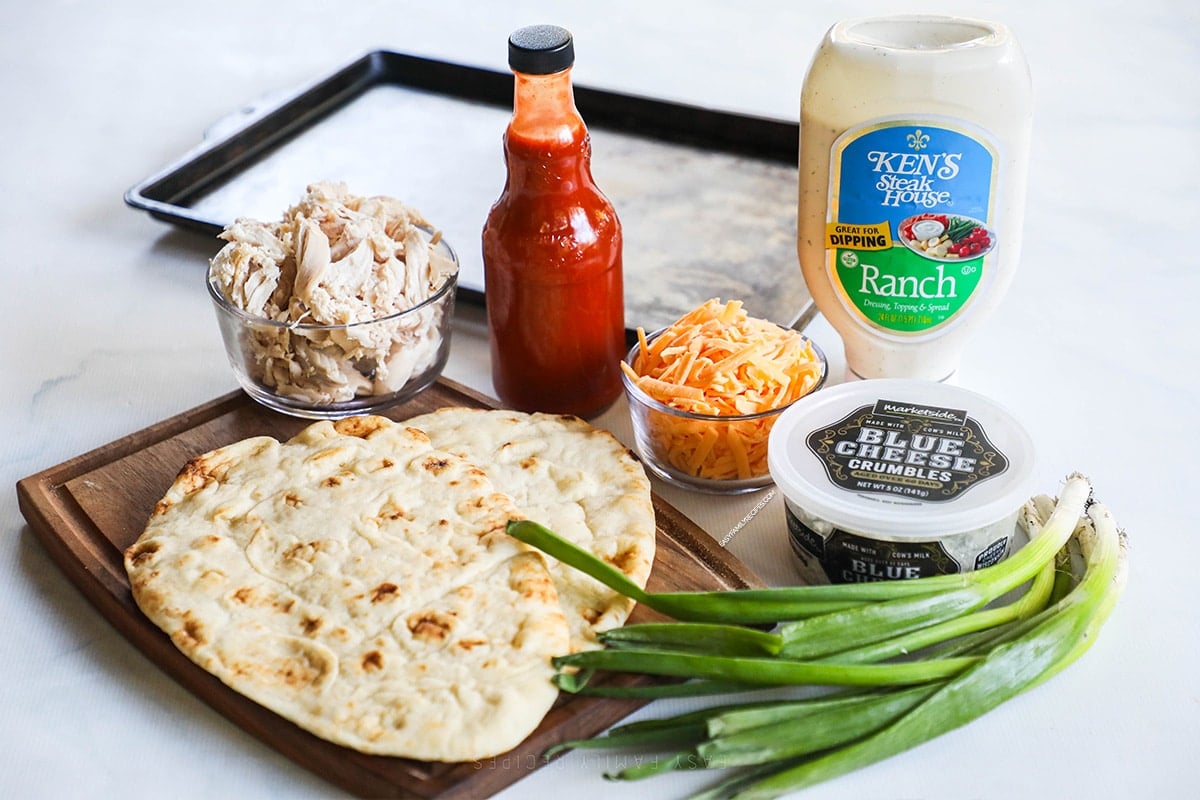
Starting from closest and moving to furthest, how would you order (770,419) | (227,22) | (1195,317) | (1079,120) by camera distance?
(770,419) < (1195,317) < (1079,120) < (227,22)

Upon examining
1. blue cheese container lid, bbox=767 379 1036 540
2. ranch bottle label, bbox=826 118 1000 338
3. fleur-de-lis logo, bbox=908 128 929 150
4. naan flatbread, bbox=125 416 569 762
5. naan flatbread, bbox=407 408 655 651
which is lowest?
naan flatbread, bbox=407 408 655 651

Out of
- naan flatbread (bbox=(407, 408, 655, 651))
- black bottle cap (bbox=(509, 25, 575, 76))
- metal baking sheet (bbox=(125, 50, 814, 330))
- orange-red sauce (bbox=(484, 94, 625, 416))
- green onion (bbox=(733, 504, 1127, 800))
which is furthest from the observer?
metal baking sheet (bbox=(125, 50, 814, 330))

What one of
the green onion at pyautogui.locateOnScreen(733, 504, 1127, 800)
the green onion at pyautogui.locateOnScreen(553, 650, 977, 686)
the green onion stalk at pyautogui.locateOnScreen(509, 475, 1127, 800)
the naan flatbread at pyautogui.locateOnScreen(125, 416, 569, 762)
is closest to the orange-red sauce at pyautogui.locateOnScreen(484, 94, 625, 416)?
the naan flatbread at pyautogui.locateOnScreen(125, 416, 569, 762)

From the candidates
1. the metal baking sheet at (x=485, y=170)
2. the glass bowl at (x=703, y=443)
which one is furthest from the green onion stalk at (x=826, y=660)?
the metal baking sheet at (x=485, y=170)

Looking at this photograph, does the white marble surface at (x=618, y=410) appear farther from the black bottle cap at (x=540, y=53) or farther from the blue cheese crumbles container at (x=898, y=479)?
the black bottle cap at (x=540, y=53)

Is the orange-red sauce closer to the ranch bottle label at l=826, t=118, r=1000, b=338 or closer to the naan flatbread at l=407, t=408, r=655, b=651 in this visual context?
the naan flatbread at l=407, t=408, r=655, b=651

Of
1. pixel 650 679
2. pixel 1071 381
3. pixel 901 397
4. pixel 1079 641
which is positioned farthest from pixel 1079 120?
pixel 650 679

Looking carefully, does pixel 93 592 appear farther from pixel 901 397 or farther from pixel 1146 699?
pixel 1146 699
